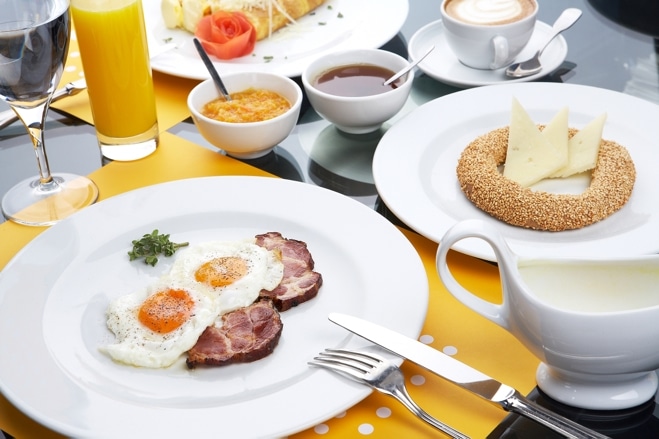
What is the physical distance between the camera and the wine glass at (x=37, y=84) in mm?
2029

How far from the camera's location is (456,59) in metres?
2.96

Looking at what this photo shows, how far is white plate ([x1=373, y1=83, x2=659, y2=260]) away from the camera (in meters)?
2.00

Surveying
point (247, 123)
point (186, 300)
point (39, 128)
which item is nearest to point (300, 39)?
point (247, 123)

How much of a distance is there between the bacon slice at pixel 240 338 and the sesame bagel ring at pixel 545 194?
0.69 meters

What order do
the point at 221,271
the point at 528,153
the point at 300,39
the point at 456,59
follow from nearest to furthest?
the point at 221,271 → the point at 528,153 → the point at 456,59 → the point at 300,39

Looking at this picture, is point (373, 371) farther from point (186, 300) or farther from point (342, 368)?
point (186, 300)

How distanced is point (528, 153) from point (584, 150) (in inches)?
6.4

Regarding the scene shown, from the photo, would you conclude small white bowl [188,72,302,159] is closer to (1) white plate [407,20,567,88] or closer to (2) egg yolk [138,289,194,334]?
(1) white plate [407,20,567,88]

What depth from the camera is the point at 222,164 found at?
250 cm

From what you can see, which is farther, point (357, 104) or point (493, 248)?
point (357, 104)

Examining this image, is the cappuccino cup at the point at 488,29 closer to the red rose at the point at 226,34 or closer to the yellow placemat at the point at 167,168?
the red rose at the point at 226,34

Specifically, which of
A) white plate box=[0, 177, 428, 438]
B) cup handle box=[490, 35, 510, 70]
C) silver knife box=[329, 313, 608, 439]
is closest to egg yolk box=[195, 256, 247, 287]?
white plate box=[0, 177, 428, 438]

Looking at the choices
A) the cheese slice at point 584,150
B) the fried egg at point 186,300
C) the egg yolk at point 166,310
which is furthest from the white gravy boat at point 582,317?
the cheese slice at point 584,150

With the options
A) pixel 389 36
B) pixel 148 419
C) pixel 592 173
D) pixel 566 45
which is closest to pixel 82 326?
pixel 148 419
